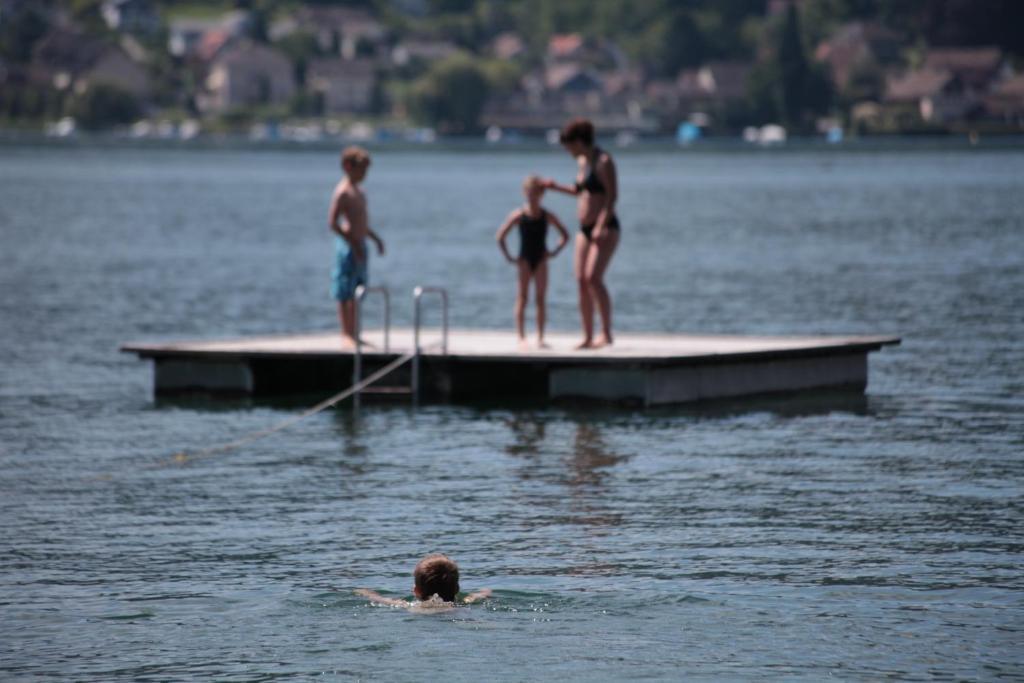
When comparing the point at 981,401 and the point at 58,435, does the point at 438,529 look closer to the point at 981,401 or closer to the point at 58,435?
the point at 58,435

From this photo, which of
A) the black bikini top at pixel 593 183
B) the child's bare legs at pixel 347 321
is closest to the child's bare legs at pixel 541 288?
the black bikini top at pixel 593 183

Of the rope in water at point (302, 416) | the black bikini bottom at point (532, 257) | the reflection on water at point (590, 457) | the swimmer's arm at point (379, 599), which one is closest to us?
the swimmer's arm at point (379, 599)

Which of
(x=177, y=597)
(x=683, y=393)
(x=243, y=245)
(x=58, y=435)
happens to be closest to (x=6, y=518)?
(x=177, y=597)

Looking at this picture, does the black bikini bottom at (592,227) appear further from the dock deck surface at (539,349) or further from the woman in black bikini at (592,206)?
the dock deck surface at (539,349)

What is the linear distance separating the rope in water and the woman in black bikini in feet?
6.91

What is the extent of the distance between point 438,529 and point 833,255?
131 feet

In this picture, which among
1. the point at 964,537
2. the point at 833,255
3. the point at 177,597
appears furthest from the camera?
the point at 833,255

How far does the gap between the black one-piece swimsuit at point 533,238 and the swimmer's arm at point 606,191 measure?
69cm

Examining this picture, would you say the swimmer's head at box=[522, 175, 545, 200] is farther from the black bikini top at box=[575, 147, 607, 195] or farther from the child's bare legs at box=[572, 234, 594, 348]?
the child's bare legs at box=[572, 234, 594, 348]

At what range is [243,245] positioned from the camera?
61406 mm

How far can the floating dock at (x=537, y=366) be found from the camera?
70.0 ft

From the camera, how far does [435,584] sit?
12.8m

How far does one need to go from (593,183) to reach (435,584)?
8421 millimetres

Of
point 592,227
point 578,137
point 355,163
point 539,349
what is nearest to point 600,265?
point 592,227
